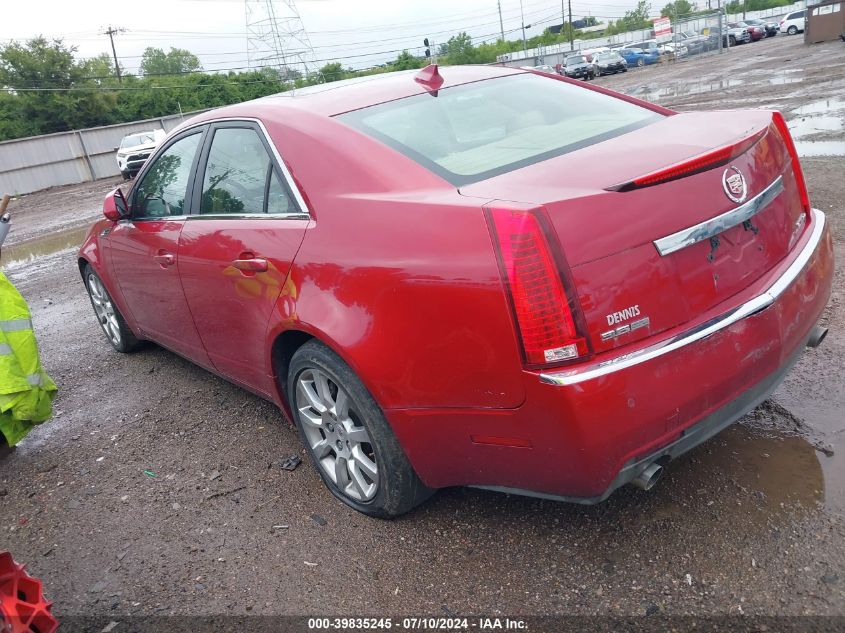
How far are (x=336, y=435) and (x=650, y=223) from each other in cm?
153

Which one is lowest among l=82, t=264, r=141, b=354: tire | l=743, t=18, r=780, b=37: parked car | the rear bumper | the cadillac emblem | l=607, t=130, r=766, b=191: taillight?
l=743, t=18, r=780, b=37: parked car

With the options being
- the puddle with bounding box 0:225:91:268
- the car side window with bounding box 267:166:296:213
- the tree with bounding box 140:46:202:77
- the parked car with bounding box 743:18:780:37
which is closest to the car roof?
the car side window with bounding box 267:166:296:213

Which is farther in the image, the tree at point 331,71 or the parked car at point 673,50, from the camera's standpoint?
the tree at point 331,71

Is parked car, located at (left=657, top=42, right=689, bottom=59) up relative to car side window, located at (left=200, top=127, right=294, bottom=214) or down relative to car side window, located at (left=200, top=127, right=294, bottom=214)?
down

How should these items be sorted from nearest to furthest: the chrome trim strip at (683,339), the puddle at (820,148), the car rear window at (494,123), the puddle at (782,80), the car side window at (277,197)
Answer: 1. the chrome trim strip at (683,339)
2. the car rear window at (494,123)
3. the car side window at (277,197)
4. the puddle at (820,148)
5. the puddle at (782,80)

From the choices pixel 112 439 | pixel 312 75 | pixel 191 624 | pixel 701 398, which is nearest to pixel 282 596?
pixel 191 624

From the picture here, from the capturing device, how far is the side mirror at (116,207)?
435cm

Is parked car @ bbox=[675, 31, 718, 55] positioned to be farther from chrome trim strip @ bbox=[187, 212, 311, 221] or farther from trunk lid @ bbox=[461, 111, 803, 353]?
trunk lid @ bbox=[461, 111, 803, 353]

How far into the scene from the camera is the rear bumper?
2.10 m

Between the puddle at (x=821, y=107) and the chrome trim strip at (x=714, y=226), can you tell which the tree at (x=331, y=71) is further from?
the chrome trim strip at (x=714, y=226)

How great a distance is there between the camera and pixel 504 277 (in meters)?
2.13

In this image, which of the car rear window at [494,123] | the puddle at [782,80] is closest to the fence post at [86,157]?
the puddle at [782,80]

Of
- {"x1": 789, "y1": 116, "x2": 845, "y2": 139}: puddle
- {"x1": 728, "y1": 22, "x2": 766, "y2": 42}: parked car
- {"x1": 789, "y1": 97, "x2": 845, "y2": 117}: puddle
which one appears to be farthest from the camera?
{"x1": 728, "y1": 22, "x2": 766, "y2": 42}: parked car

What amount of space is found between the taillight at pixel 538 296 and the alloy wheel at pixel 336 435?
892 mm
